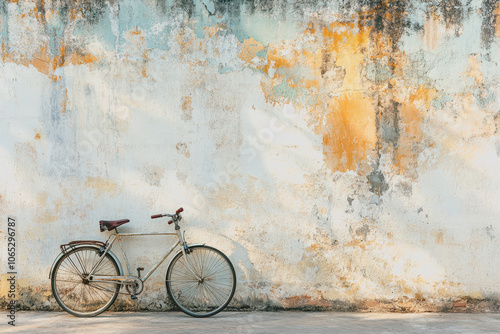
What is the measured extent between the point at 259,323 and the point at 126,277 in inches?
57.1

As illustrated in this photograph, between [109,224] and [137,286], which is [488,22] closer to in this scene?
[109,224]

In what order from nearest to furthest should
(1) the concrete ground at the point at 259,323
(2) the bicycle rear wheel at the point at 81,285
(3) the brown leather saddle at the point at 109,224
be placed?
(1) the concrete ground at the point at 259,323
(3) the brown leather saddle at the point at 109,224
(2) the bicycle rear wheel at the point at 81,285

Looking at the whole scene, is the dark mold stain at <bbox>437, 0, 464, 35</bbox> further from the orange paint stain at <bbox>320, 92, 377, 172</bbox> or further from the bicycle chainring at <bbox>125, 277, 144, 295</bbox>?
the bicycle chainring at <bbox>125, 277, 144, 295</bbox>

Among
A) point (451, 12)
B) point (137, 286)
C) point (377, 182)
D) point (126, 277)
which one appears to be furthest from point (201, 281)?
point (451, 12)

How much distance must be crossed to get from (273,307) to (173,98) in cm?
251

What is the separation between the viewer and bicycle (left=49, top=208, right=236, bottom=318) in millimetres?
4750

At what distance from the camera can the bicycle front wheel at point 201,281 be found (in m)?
4.88

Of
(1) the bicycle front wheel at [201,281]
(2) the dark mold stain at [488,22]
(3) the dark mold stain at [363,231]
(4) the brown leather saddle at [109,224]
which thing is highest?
(2) the dark mold stain at [488,22]

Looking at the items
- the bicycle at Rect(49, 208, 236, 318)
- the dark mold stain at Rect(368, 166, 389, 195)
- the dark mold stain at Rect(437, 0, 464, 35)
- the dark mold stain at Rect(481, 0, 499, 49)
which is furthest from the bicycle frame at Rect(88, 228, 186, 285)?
the dark mold stain at Rect(481, 0, 499, 49)

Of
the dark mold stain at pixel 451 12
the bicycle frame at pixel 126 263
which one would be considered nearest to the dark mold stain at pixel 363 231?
the bicycle frame at pixel 126 263

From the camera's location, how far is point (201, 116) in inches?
195

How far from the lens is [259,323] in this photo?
4461 mm

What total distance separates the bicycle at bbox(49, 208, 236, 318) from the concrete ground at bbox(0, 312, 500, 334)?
0.16m

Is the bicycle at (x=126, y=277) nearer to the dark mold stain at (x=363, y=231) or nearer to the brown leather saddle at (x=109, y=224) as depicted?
the brown leather saddle at (x=109, y=224)
